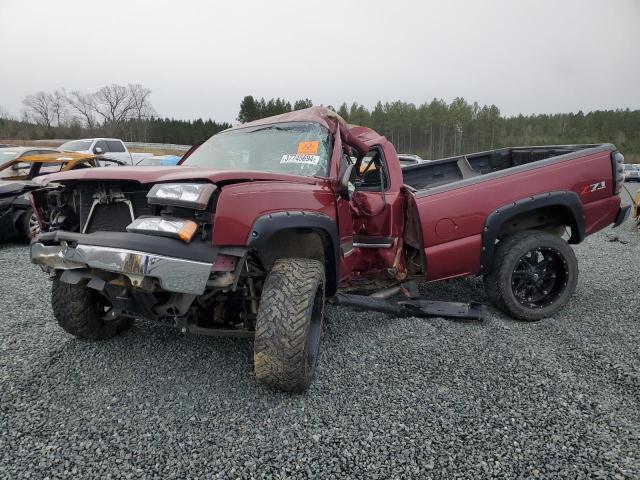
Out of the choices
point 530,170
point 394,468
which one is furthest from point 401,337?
point 530,170

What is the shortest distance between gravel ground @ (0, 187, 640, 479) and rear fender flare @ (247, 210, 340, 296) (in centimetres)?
60

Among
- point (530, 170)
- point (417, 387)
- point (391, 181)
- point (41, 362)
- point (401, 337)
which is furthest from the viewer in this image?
point (391, 181)

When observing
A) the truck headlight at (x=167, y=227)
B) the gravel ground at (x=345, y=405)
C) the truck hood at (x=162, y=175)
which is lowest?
the gravel ground at (x=345, y=405)

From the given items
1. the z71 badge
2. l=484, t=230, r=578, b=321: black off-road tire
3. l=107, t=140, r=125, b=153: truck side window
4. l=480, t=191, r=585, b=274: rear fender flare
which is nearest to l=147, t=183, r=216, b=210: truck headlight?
l=480, t=191, r=585, b=274: rear fender flare

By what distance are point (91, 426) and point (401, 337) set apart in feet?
6.79

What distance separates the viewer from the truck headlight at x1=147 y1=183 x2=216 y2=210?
1996 mm

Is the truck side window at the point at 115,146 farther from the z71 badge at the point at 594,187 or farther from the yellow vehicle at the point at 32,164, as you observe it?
the z71 badge at the point at 594,187

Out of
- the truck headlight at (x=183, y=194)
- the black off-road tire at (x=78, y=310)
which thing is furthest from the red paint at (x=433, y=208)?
the black off-road tire at (x=78, y=310)

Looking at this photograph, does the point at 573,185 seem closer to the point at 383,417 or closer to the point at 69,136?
the point at 383,417

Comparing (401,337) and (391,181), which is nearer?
(401,337)

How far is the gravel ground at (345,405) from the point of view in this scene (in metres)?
1.91

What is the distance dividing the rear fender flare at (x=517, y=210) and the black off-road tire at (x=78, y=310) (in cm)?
310

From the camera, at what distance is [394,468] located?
1.88 metres

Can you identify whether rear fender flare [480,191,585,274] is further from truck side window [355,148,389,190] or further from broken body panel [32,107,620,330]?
truck side window [355,148,389,190]
